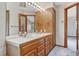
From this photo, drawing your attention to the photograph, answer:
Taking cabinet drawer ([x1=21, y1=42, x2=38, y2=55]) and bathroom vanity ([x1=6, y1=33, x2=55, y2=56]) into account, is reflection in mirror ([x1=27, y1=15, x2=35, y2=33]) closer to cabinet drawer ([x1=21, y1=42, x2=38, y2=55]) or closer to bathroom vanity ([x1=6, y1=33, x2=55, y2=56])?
bathroom vanity ([x1=6, y1=33, x2=55, y2=56])

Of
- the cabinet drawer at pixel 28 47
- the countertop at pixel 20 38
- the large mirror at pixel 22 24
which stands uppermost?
the large mirror at pixel 22 24

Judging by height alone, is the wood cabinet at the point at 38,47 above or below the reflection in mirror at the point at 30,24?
below

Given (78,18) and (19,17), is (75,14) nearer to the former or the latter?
(78,18)

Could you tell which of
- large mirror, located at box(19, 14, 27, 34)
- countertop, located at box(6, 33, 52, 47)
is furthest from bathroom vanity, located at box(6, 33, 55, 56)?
large mirror, located at box(19, 14, 27, 34)

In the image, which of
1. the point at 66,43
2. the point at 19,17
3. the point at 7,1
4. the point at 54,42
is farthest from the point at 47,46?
the point at 7,1

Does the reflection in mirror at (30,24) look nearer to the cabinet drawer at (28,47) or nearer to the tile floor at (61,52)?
the cabinet drawer at (28,47)

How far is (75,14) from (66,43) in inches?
19.0

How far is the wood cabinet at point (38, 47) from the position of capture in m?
1.42

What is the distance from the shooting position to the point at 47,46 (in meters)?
1.68

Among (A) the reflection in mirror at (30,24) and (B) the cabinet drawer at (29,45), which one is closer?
(B) the cabinet drawer at (29,45)

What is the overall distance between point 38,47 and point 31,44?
0.52 ft

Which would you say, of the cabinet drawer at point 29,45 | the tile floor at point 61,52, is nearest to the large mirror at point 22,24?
the cabinet drawer at point 29,45

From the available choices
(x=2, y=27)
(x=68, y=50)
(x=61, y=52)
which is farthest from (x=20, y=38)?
(x=68, y=50)

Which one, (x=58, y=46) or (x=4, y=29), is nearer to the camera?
(x=4, y=29)
